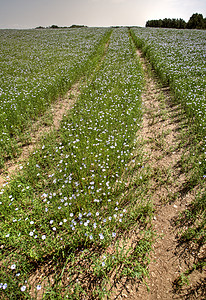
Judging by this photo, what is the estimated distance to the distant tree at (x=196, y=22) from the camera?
5400 centimetres

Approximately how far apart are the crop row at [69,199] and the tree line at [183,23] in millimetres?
71076

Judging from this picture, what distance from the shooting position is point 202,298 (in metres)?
2.30

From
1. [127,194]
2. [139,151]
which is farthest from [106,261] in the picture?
[139,151]

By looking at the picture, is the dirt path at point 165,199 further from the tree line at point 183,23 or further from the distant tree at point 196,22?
the tree line at point 183,23

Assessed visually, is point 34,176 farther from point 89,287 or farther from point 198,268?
point 198,268

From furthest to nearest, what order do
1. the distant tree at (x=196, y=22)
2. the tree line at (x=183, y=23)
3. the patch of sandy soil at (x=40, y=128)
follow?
the tree line at (x=183, y=23) → the distant tree at (x=196, y=22) → the patch of sandy soil at (x=40, y=128)

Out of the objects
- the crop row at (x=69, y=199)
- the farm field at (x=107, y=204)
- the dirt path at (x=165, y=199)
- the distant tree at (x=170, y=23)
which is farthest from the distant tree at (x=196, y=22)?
the crop row at (x=69, y=199)

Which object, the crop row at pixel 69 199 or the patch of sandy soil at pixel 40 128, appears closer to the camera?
the crop row at pixel 69 199

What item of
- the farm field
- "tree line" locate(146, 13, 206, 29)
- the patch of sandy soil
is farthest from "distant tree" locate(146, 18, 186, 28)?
the farm field

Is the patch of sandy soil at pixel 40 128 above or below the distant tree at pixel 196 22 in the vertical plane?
below

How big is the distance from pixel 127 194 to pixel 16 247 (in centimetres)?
252

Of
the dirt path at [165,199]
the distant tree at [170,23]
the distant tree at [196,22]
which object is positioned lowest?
the dirt path at [165,199]

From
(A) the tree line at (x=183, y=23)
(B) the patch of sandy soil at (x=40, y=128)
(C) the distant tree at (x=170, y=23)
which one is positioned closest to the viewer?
(B) the patch of sandy soil at (x=40, y=128)

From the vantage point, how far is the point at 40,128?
22.0ft
